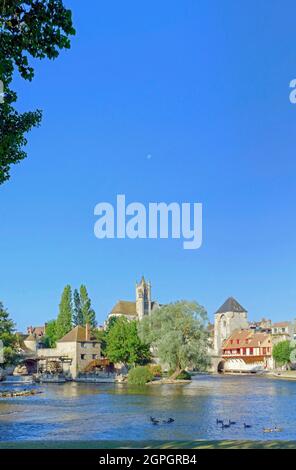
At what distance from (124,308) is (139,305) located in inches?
198

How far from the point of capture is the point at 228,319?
139 m

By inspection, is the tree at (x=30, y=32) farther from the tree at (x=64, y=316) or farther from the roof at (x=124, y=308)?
the roof at (x=124, y=308)

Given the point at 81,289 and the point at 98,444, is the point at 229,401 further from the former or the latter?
the point at 81,289

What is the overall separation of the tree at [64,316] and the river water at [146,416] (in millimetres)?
59252

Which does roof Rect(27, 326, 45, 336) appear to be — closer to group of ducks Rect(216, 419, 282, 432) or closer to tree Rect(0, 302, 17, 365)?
tree Rect(0, 302, 17, 365)

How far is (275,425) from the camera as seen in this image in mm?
27609

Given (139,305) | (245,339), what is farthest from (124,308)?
(245,339)

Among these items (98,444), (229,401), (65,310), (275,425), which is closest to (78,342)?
(65,310)

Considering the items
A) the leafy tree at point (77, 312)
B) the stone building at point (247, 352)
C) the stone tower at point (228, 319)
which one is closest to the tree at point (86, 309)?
the leafy tree at point (77, 312)

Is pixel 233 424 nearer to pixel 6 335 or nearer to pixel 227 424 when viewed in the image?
pixel 227 424

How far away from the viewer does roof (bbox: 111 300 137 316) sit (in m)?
156

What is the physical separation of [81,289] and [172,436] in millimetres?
95771

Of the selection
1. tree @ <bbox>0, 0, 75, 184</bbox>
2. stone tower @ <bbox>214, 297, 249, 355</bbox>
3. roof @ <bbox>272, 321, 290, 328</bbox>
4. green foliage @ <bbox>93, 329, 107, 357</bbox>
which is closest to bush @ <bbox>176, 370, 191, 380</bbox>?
green foliage @ <bbox>93, 329, 107, 357</bbox>

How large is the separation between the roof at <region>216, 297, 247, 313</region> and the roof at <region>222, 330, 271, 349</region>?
13615mm
